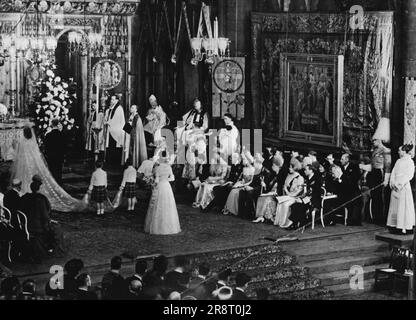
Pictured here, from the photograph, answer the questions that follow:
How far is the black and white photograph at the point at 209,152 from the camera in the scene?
16703mm

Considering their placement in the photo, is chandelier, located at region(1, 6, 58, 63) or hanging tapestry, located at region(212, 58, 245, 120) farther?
chandelier, located at region(1, 6, 58, 63)

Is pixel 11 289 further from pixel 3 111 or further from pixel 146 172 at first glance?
pixel 3 111

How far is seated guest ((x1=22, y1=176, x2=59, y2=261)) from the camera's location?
16.9 metres

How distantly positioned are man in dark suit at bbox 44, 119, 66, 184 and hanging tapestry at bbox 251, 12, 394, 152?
4422 millimetres

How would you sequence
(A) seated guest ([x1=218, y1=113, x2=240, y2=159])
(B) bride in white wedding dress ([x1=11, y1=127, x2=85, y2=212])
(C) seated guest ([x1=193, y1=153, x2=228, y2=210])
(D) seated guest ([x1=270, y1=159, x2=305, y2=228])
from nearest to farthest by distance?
(D) seated guest ([x1=270, y1=159, x2=305, y2=228])
(B) bride in white wedding dress ([x1=11, y1=127, x2=85, y2=212])
(C) seated guest ([x1=193, y1=153, x2=228, y2=210])
(A) seated guest ([x1=218, y1=113, x2=240, y2=159])

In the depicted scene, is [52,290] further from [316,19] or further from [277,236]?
[316,19]

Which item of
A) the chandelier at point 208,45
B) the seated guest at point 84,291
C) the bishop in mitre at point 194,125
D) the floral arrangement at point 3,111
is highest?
the chandelier at point 208,45

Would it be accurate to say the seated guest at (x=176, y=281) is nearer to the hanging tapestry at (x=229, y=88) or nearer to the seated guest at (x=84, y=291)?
the seated guest at (x=84, y=291)

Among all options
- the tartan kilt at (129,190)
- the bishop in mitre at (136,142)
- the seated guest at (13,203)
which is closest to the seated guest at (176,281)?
the seated guest at (13,203)

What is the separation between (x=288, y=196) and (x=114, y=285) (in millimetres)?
6583

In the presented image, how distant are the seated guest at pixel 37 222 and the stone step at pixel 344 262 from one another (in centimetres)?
426

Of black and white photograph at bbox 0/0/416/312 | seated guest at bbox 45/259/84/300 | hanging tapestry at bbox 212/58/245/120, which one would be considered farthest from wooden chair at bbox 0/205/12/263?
hanging tapestry at bbox 212/58/245/120

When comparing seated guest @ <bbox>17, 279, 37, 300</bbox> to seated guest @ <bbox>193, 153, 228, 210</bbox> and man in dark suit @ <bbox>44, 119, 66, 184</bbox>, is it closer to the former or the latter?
seated guest @ <bbox>193, 153, 228, 210</bbox>

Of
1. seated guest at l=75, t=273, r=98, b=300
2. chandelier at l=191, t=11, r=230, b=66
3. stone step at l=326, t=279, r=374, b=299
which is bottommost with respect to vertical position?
stone step at l=326, t=279, r=374, b=299
